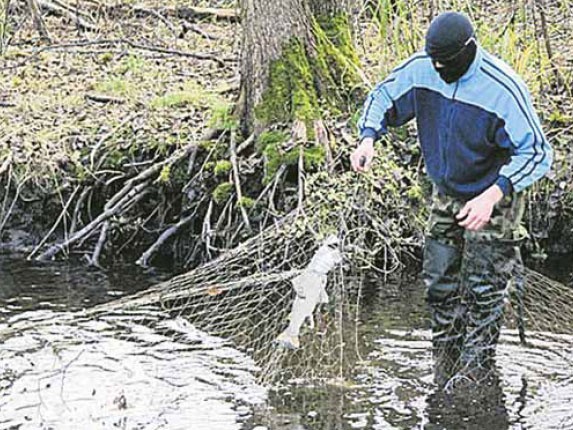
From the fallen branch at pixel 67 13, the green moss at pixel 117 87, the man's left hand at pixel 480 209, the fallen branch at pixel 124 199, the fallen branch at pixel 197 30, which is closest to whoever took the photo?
the man's left hand at pixel 480 209

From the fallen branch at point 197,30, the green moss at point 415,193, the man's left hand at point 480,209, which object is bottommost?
the man's left hand at point 480,209

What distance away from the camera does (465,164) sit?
496 centimetres

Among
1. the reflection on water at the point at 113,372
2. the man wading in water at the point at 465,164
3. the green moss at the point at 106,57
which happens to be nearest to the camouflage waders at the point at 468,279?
the man wading in water at the point at 465,164

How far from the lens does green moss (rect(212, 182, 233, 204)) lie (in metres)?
7.78

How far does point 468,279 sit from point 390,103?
0.90 meters

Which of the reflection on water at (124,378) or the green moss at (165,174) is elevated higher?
the green moss at (165,174)

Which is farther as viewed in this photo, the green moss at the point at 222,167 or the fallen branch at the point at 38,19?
the fallen branch at the point at 38,19

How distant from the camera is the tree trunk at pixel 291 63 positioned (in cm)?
793

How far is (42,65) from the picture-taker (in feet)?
37.3

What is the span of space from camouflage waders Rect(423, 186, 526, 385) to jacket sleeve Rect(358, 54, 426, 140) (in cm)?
42

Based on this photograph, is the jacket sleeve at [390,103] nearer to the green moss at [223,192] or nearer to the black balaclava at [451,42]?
the black balaclava at [451,42]

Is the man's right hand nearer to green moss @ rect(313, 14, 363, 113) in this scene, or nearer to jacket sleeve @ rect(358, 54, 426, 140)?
jacket sleeve @ rect(358, 54, 426, 140)

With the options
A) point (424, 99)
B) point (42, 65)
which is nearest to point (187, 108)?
point (42, 65)

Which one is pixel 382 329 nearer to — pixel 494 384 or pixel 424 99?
pixel 494 384
